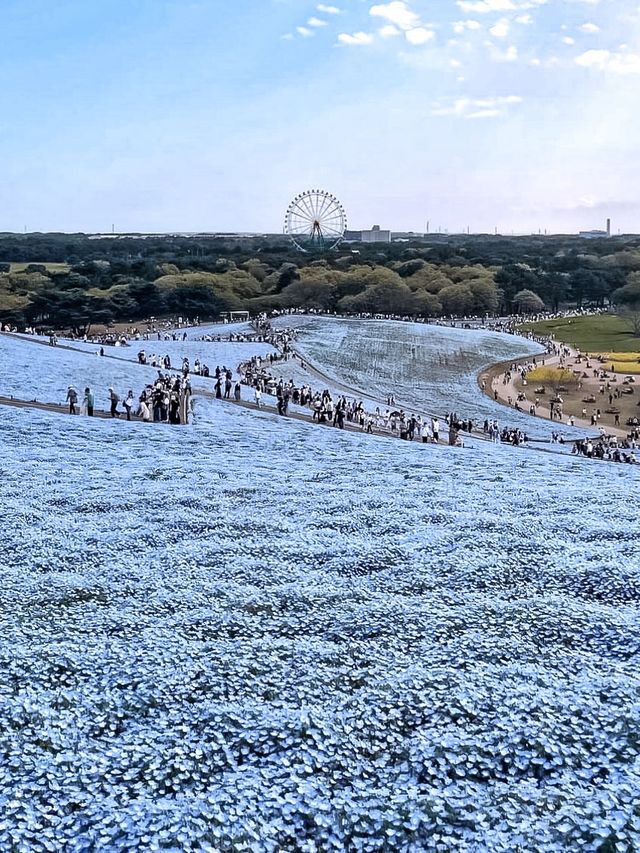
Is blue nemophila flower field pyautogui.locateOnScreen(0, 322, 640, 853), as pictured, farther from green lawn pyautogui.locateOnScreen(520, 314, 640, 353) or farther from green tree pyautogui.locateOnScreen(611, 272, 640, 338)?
green tree pyautogui.locateOnScreen(611, 272, 640, 338)

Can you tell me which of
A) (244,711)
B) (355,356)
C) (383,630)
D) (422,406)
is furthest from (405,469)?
(355,356)

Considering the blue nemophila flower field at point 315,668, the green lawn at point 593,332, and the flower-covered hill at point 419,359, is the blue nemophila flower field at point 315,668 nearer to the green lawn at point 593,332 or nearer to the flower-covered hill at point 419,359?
the flower-covered hill at point 419,359

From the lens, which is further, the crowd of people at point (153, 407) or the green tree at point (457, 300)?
the green tree at point (457, 300)

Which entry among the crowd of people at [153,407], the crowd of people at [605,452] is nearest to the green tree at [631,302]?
the crowd of people at [605,452]

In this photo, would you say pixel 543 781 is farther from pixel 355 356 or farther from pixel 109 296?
pixel 109 296

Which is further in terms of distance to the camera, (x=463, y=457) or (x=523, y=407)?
(x=523, y=407)

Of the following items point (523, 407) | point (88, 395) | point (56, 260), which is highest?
point (56, 260)
